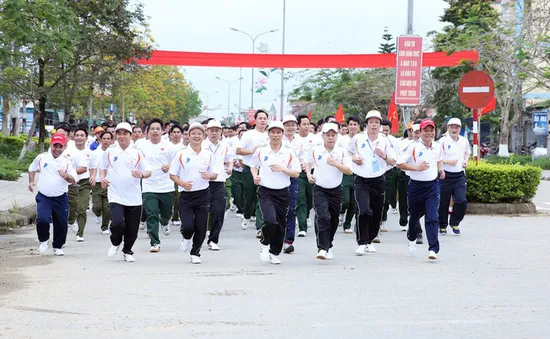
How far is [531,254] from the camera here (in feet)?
38.7

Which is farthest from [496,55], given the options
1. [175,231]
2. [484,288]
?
[484,288]

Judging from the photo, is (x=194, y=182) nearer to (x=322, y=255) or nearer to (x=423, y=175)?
(x=322, y=255)

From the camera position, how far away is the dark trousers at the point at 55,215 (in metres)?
11.8

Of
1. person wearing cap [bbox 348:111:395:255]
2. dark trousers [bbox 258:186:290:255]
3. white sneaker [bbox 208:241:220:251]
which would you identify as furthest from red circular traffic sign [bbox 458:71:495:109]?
dark trousers [bbox 258:186:290:255]

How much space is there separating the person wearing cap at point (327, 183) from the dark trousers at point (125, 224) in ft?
7.74

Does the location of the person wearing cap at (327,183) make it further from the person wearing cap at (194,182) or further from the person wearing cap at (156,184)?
the person wearing cap at (156,184)

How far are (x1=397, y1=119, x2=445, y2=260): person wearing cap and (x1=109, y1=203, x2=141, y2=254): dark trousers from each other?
11.8ft

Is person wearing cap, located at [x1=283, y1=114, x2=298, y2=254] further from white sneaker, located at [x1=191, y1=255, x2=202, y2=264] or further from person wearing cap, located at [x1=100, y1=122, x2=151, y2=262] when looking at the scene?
person wearing cap, located at [x1=100, y1=122, x2=151, y2=262]

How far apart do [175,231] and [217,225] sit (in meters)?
2.98

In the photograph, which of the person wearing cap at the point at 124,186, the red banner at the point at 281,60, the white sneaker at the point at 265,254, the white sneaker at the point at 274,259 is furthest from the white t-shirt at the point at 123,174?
the red banner at the point at 281,60

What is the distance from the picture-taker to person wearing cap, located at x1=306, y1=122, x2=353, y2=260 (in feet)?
36.8

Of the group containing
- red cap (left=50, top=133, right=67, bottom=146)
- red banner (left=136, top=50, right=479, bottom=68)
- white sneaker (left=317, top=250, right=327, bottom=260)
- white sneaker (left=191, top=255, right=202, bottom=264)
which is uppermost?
red banner (left=136, top=50, right=479, bottom=68)

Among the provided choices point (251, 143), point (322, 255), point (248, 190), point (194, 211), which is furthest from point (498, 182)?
point (194, 211)

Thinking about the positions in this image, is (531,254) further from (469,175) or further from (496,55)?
(496,55)
